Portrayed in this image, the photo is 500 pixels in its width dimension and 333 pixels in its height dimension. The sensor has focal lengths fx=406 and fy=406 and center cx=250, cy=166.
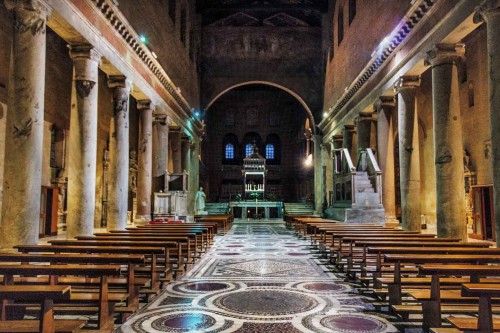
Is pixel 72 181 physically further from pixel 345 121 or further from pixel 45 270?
pixel 345 121

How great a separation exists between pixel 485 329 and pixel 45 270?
12.3 ft

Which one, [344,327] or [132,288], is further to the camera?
[132,288]

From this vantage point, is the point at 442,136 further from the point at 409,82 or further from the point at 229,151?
the point at 229,151

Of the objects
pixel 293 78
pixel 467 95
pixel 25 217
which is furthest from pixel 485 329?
pixel 293 78

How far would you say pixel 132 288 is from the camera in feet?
17.0

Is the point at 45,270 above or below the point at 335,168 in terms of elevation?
below

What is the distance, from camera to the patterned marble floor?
4.55m

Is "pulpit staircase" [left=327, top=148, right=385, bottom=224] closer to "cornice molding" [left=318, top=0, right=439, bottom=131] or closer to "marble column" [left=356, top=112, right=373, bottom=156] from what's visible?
"marble column" [left=356, top=112, right=373, bottom=156]

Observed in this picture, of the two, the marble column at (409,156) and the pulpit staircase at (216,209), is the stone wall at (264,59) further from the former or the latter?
the marble column at (409,156)

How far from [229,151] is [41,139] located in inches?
1370

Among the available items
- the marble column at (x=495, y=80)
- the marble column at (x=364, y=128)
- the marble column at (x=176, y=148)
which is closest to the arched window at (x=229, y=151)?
the marble column at (x=176, y=148)

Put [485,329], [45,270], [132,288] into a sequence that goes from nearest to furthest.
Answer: [485,329] < [45,270] < [132,288]

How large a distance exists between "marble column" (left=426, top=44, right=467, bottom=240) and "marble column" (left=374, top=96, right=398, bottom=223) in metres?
4.92

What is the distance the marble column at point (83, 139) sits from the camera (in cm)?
1073
